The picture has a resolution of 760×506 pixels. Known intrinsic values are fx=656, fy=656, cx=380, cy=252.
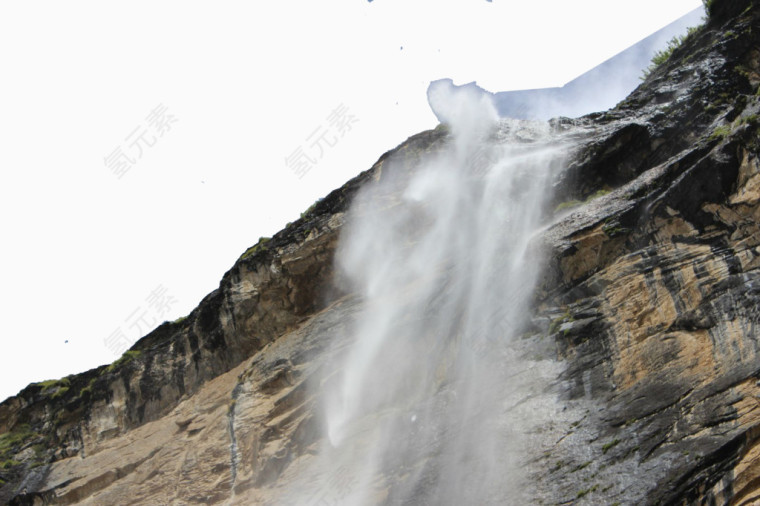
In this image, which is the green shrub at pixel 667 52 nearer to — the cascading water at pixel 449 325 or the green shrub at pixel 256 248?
the cascading water at pixel 449 325

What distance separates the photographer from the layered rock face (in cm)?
972

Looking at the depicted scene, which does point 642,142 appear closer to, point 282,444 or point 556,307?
point 556,307

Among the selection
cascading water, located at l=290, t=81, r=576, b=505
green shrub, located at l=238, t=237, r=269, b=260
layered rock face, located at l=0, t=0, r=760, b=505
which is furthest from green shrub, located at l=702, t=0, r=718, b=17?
green shrub, located at l=238, t=237, r=269, b=260

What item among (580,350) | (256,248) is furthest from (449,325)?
(256,248)

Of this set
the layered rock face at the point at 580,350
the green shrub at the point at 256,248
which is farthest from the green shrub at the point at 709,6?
the green shrub at the point at 256,248

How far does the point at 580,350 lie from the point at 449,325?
11.0ft

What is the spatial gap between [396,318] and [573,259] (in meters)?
4.89

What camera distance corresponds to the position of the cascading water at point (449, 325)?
11.6 m

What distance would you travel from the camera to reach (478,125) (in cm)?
2120

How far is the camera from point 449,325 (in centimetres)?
1441

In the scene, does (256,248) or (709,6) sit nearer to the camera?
(709,6)

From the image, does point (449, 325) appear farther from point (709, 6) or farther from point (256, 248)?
point (709, 6)

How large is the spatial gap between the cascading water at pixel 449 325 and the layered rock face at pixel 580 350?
439mm

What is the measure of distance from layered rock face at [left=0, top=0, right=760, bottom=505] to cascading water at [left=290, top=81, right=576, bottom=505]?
44 centimetres
